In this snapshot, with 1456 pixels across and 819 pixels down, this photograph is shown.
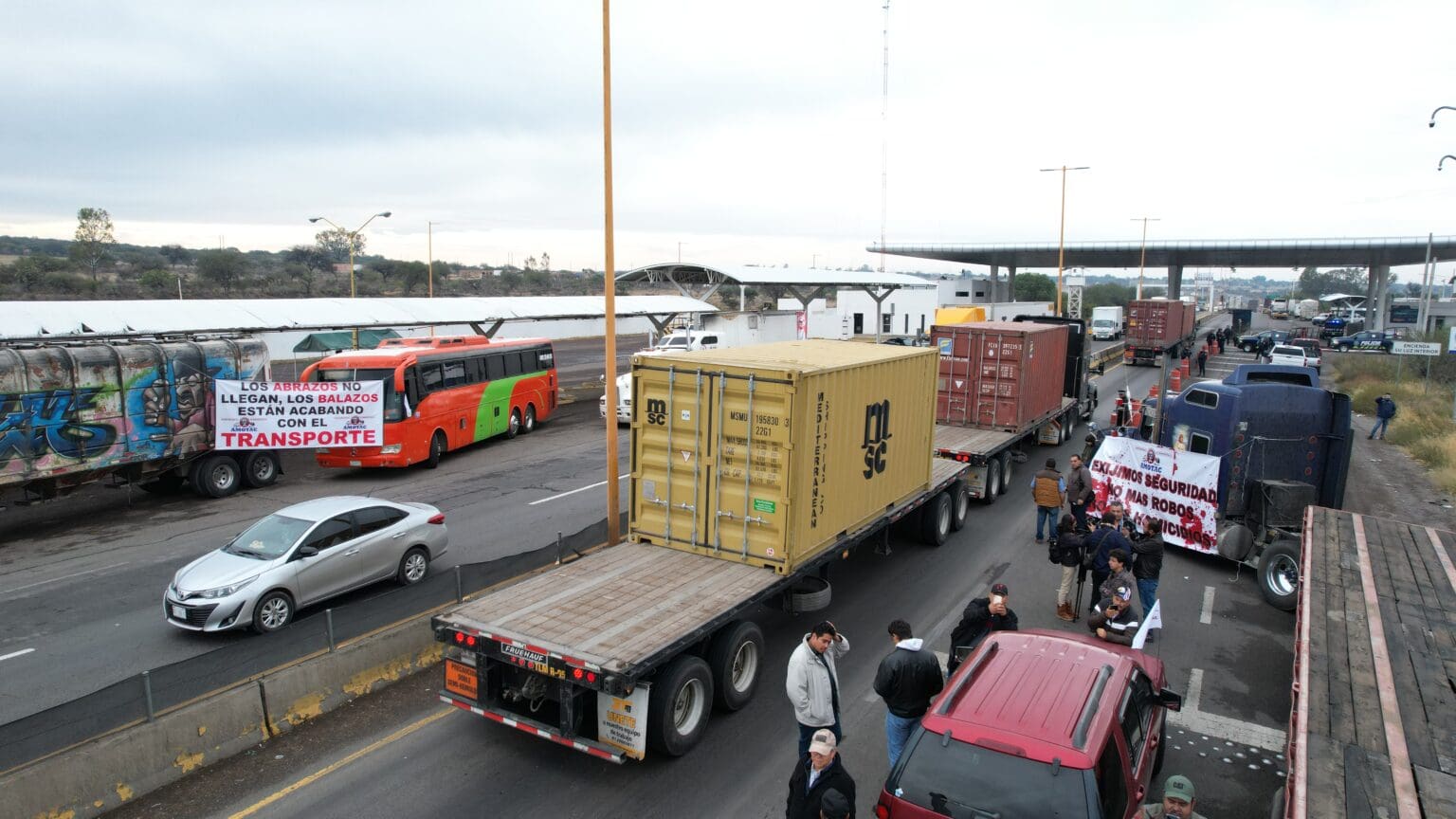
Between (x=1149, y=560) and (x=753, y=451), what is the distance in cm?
522

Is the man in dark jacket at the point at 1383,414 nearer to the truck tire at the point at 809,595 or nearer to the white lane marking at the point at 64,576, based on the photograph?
the truck tire at the point at 809,595

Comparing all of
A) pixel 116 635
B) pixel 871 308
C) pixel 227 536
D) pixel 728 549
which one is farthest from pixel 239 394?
pixel 871 308

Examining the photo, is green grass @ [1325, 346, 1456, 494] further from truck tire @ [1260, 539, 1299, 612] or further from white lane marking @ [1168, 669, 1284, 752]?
white lane marking @ [1168, 669, 1284, 752]

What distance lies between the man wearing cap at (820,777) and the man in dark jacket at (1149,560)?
6604mm

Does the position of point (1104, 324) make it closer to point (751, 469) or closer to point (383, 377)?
point (383, 377)

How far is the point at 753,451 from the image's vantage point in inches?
372

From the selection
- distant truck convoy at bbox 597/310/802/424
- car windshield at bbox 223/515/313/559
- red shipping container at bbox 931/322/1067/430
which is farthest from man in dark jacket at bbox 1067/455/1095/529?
distant truck convoy at bbox 597/310/802/424

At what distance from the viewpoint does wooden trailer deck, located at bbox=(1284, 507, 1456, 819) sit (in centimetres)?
485

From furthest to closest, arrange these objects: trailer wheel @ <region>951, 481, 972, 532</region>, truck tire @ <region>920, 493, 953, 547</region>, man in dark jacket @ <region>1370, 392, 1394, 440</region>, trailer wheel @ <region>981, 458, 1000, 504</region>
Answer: man in dark jacket @ <region>1370, 392, 1394, 440</region> → trailer wheel @ <region>981, 458, 1000, 504</region> → trailer wheel @ <region>951, 481, 972, 532</region> → truck tire @ <region>920, 493, 953, 547</region>

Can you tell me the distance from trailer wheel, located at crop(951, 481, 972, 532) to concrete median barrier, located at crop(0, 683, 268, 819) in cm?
1094

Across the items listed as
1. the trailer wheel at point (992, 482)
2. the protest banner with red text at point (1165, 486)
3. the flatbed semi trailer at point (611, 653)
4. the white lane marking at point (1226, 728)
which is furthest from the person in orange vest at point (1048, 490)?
the flatbed semi trailer at point (611, 653)

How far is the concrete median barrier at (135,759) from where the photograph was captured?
6426 mm

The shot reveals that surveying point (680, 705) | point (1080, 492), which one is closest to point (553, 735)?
point (680, 705)

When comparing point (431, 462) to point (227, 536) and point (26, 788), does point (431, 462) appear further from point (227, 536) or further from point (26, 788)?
point (26, 788)
